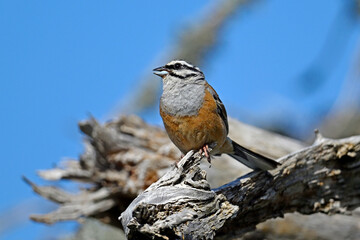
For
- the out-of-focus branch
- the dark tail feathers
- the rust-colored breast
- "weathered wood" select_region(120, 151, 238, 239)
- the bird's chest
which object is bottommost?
"weathered wood" select_region(120, 151, 238, 239)

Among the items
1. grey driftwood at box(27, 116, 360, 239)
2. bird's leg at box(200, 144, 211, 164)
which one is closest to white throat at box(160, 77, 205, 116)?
bird's leg at box(200, 144, 211, 164)

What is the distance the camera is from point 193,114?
5.29 metres

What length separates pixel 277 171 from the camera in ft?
18.5

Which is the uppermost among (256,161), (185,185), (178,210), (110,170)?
(110,170)

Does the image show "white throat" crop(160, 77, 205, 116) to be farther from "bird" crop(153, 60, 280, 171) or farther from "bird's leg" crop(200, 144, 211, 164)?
"bird's leg" crop(200, 144, 211, 164)

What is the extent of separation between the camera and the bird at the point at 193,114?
529 cm

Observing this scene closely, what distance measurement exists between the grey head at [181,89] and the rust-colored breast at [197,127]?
0.06m

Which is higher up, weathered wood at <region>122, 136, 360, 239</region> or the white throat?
the white throat

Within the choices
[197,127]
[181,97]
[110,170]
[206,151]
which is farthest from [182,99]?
[110,170]

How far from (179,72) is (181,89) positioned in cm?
23

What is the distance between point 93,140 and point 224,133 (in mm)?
2637

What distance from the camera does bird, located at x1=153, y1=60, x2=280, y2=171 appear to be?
5285mm

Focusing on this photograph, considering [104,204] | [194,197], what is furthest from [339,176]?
[104,204]

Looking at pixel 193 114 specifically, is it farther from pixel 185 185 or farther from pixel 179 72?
pixel 185 185
